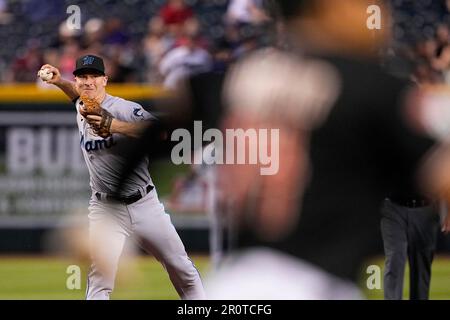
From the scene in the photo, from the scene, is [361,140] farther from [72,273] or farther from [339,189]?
[72,273]

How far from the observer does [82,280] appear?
1059 cm

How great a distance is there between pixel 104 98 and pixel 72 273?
4.12m

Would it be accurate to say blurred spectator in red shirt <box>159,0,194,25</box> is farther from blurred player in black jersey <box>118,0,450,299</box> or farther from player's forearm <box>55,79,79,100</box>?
blurred player in black jersey <box>118,0,450,299</box>

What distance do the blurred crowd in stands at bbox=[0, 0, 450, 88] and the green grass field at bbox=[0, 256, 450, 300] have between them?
1.94m

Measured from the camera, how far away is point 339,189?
257 centimetres

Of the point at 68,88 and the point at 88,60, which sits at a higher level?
the point at 88,60

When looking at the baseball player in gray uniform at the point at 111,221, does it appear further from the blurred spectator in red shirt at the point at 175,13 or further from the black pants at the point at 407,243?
the blurred spectator in red shirt at the point at 175,13

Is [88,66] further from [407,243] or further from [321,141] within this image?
[321,141]

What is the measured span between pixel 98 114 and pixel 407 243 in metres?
2.25

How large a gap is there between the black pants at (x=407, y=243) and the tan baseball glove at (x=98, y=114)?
6.14 feet

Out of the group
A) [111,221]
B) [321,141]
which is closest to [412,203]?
[111,221]

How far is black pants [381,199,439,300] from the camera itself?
7.30 metres

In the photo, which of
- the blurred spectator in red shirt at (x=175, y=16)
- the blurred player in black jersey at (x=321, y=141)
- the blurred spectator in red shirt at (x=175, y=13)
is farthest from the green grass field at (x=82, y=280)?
the blurred player in black jersey at (x=321, y=141)
